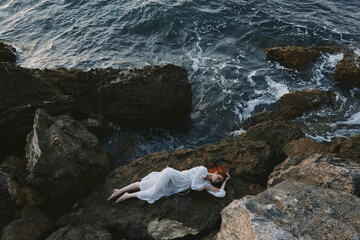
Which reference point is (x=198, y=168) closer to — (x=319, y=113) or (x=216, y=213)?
(x=216, y=213)

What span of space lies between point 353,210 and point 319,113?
7.20 m

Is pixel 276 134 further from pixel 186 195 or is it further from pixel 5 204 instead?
Result: pixel 5 204

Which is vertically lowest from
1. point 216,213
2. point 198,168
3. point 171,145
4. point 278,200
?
point 171,145

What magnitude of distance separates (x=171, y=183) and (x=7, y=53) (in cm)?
1411

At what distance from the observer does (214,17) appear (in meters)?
18.3

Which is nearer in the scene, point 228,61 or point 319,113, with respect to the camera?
point 319,113

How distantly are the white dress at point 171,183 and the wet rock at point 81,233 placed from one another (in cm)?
119

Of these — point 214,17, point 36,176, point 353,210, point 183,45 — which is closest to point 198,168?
point 353,210

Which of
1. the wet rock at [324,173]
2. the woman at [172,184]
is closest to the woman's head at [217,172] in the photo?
the woman at [172,184]

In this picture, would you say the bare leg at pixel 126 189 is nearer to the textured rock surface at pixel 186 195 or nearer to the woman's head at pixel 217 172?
the textured rock surface at pixel 186 195

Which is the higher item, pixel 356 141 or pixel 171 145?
pixel 356 141

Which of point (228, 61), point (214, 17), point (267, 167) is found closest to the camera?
point (267, 167)

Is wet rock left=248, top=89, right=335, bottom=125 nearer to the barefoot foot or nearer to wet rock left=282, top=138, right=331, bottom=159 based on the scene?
wet rock left=282, top=138, right=331, bottom=159

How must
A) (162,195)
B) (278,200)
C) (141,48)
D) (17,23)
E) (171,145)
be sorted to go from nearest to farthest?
(278,200) < (162,195) < (171,145) < (141,48) < (17,23)
